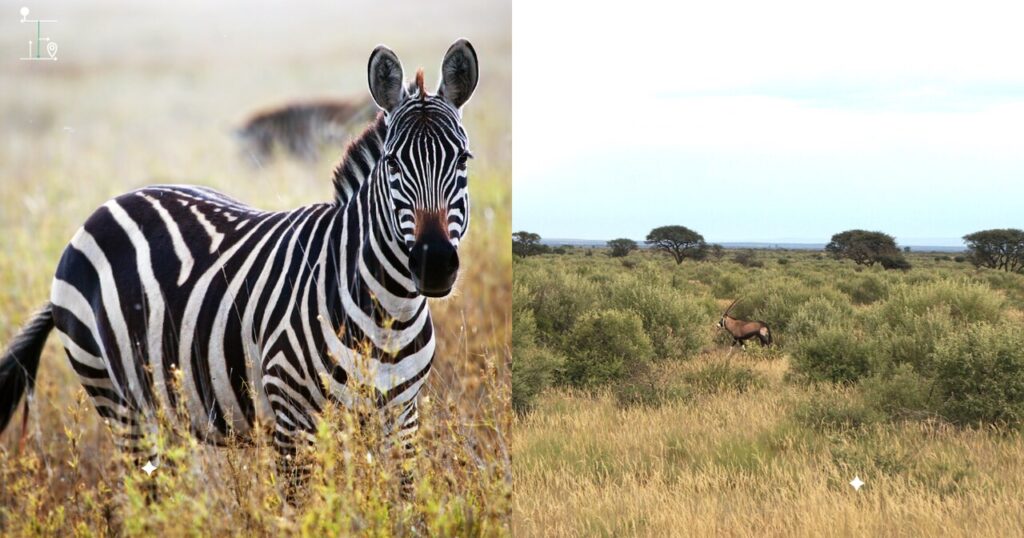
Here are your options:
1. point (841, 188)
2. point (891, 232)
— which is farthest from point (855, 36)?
point (891, 232)

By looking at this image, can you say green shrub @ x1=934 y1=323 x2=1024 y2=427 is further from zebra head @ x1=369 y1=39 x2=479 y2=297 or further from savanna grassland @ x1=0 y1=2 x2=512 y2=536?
zebra head @ x1=369 y1=39 x2=479 y2=297

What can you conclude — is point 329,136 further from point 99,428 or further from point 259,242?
point 99,428

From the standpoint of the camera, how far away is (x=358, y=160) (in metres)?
3.63

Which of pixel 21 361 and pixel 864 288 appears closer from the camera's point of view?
pixel 21 361

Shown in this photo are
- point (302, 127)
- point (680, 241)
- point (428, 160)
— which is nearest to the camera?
point (428, 160)

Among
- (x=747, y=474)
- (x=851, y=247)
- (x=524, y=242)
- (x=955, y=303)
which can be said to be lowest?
(x=747, y=474)

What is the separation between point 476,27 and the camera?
13.6 ft

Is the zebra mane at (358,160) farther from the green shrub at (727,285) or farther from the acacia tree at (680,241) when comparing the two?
the acacia tree at (680,241)

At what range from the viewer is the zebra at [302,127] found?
4.11 meters

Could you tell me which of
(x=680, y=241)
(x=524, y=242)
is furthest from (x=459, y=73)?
(x=680, y=241)

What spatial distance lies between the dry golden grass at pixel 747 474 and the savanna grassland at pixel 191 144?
2.16 m

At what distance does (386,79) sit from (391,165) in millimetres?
366

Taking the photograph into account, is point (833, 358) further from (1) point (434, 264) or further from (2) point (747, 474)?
(1) point (434, 264)

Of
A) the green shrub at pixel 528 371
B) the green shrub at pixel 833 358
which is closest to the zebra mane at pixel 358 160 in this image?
the green shrub at pixel 528 371
